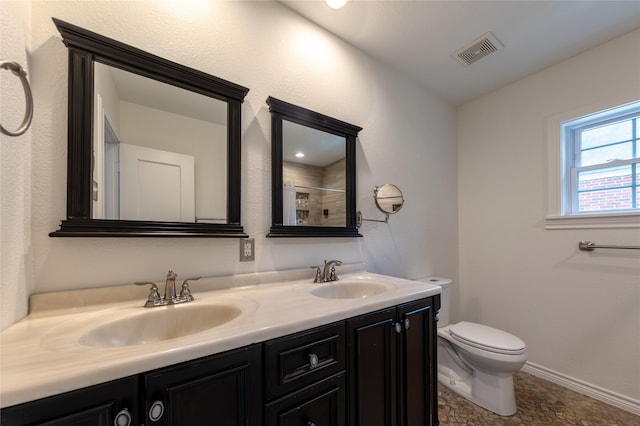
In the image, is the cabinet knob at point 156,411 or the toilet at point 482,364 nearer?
the cabinet knob at point 156,411

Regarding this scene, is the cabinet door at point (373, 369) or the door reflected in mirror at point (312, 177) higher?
the door reflected in mirror at point (312, 177)

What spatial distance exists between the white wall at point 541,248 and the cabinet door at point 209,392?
2350mm

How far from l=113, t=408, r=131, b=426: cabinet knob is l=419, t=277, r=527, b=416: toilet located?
5.91ft

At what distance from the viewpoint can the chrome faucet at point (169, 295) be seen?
3.21 ft

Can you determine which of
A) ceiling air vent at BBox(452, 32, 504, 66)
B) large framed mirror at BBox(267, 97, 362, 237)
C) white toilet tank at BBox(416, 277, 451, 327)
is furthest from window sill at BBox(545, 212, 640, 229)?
large framed mirror at BBox(267, 97, 362, 237)

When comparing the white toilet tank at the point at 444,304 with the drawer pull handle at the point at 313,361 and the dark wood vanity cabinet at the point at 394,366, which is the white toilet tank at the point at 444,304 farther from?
the drawer pull handle at the point at 313,361

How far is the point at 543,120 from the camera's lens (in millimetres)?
2057

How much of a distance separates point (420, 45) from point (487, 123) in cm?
111

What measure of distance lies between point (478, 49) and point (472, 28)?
23 cm

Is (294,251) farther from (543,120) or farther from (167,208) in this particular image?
(543,120)

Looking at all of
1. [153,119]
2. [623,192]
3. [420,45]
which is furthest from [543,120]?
[153,119]

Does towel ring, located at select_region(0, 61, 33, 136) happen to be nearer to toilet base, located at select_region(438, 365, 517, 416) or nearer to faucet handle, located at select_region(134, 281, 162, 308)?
faucet handle, located at select_region(134, 281, 162, 308)

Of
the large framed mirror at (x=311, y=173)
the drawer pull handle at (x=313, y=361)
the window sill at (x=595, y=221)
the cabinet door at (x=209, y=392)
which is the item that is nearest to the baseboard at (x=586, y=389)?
the window sill at (x=595, y=221)

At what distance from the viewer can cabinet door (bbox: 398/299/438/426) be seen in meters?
1.16
